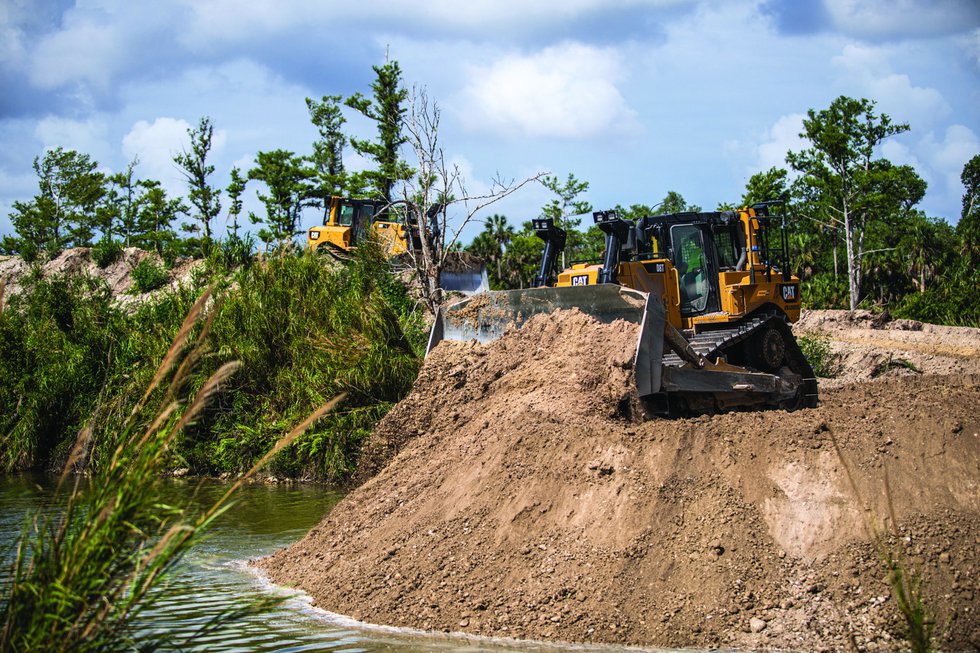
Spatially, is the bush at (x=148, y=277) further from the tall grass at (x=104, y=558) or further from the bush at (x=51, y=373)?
the tall grass at (x=104, y=558)

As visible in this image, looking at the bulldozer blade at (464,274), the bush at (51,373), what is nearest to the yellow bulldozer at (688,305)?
the bush at (51,373)

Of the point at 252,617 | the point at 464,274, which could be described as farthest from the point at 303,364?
the point at 464,274

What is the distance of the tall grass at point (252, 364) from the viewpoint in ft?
52.8

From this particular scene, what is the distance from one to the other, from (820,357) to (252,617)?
20254mm

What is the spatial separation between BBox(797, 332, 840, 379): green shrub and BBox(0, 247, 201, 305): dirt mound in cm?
1821

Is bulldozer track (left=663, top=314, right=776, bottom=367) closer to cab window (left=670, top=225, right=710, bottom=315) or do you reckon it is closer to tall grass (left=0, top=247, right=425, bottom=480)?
cab window (left=670, top=225, right=710, bottom=315)

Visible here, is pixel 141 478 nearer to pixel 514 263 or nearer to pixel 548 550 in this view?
pixel 548 550

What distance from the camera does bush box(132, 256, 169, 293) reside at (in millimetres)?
28906

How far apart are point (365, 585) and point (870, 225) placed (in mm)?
50606

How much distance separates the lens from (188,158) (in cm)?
3994

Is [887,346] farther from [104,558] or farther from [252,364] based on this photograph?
[104,558]

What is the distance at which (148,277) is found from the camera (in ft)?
95.4

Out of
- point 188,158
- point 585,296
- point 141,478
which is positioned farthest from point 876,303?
point 141,478

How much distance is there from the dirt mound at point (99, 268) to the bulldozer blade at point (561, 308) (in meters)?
19.4
